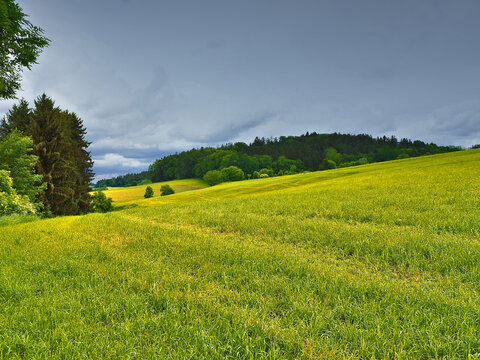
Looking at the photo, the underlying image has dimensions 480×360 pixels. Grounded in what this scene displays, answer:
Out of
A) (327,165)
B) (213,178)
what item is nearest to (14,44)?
(213,178)

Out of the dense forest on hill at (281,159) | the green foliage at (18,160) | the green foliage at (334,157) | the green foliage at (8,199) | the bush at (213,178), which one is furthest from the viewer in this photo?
the green foliage at (334,157)

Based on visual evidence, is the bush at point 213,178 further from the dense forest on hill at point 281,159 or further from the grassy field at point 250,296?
Result: the grassy field at point 250,296

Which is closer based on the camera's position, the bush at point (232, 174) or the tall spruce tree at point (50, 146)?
the tall spruce tree at point (50, 146)

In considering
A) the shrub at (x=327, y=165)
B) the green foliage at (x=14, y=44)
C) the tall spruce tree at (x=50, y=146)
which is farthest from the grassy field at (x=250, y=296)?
the shrub at (x=327, y=165)

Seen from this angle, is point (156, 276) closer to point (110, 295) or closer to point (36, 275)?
point (110, 295)

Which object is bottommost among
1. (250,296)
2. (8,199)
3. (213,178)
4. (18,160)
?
(250,296)

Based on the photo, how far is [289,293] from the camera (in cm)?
375

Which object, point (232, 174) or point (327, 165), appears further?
point (327, 165)

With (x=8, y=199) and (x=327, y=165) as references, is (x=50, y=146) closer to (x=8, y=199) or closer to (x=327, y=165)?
(x=8, y=199)

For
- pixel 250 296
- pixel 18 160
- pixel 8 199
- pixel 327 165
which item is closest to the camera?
pixel 250 296

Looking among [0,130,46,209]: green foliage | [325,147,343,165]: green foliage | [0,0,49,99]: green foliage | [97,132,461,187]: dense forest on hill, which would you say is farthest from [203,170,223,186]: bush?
[0,0,49,99]: green foliage

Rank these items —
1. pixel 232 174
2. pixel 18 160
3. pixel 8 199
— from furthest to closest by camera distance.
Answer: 1. pixel 232 174
2. pixel 18 160
3. pixel 8 199

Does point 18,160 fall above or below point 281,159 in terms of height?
below

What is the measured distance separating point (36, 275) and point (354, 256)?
7971 millimetres
